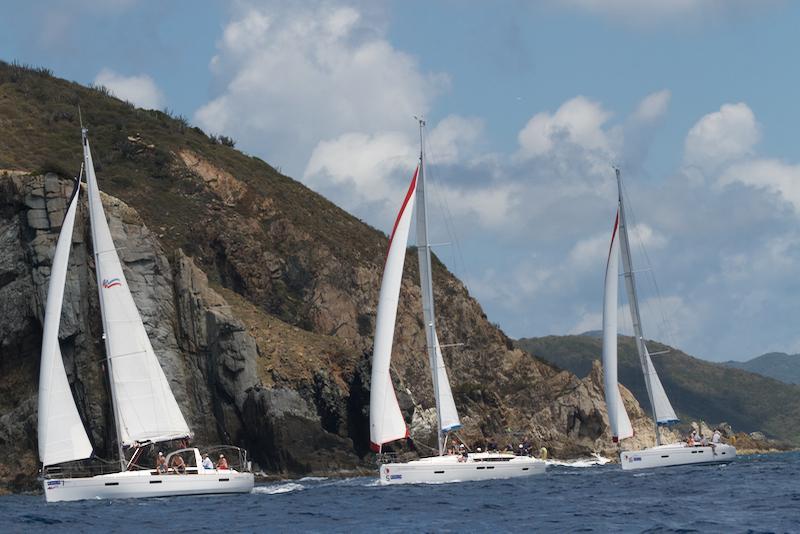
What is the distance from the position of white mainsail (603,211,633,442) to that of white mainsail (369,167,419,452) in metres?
12.1

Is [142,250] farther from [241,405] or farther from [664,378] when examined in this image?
[664,378]

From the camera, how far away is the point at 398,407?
5275cm

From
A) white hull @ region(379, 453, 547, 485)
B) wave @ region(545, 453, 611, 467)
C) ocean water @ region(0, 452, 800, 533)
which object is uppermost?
wave @ region(545, 453, 611, 467)

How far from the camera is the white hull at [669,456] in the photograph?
59.0 m

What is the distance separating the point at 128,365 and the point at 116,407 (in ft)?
5.62

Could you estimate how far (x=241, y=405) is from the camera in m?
64.8

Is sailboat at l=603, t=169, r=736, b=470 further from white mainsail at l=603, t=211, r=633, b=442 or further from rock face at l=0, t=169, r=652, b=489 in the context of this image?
rock face at l=0, t=169, r=652, b=489

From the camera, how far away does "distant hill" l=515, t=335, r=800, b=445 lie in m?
167

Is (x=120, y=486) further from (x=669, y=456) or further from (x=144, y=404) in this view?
(x=669, y=456)

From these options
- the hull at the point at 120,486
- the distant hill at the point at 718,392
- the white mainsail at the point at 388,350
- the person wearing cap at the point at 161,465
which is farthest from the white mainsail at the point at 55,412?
the distant hill at the point at 718,392

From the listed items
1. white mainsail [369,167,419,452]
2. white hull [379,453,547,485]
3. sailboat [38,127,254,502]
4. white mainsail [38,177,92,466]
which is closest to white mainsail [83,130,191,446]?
sailboat [38,127,254,502]

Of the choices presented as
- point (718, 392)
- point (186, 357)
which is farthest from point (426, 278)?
point (718, 392)

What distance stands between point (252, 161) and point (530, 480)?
196ft

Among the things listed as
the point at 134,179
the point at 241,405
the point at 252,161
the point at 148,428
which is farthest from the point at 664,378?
the point at 148,428
